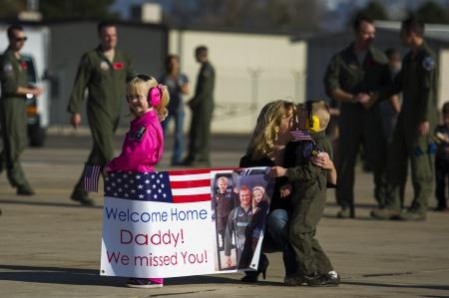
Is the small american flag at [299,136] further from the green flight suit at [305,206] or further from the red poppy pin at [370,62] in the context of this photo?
the red poppy pin at [370,62]

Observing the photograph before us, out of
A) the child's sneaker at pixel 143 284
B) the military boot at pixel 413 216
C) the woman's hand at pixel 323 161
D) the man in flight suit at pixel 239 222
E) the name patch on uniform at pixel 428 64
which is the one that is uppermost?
the name patch on uniform at pixel 428 64

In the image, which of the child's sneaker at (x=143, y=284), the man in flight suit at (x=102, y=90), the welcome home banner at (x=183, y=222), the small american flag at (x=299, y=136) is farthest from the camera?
the man in flight suit at (x=102, y=90)

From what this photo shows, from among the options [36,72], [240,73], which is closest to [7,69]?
[36,72]

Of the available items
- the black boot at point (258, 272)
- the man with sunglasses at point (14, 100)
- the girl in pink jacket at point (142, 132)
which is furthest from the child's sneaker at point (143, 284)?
the man with sunglasses at point (14, 100)

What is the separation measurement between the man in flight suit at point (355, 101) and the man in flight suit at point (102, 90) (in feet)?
7.31

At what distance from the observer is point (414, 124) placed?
1448cm

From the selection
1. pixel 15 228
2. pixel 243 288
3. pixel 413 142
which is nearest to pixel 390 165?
pixel 413 142

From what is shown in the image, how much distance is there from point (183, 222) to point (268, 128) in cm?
90

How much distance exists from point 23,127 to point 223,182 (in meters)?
7.15

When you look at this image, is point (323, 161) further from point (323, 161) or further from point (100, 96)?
point (100, 96)

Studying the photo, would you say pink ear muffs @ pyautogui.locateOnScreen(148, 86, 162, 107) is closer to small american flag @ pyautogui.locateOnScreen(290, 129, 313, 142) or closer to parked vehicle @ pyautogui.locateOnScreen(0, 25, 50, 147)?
small american flag @ pyautogui.locateOnScreen(290, 129, 313, 142)

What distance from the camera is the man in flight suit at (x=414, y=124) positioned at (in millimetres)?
14391

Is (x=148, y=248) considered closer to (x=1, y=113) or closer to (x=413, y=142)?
(x=413, y=142)

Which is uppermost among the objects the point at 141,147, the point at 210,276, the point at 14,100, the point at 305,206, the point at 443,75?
the point at 141,147
